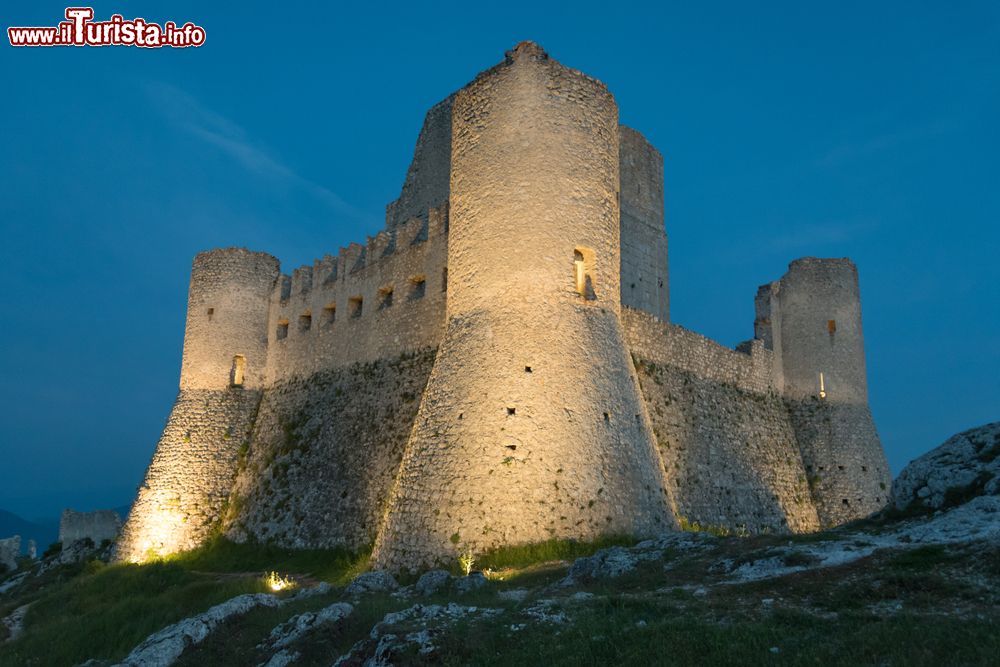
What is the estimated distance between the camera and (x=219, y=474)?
85.2 ft

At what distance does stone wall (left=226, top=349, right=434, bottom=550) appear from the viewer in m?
20.4

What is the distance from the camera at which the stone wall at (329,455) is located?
A: 67.0 ft

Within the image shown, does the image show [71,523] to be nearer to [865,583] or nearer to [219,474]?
[219,474]

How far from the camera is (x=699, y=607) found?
26.9 ft

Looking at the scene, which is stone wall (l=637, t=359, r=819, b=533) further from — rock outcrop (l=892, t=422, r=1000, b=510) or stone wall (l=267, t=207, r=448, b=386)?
rock outcrop (l=892, t=422, r=1000, b=510)

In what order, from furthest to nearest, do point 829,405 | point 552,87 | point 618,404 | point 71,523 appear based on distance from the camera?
point 71,523 → point 829,405 → point 552,87 → point 618,404

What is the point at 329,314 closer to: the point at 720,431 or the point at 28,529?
the point at 720,431

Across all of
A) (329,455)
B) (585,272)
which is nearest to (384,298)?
(329,455)

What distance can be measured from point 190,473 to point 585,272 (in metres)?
15.5

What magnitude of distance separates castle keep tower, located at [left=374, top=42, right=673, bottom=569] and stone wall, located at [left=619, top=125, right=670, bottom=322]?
7793mm

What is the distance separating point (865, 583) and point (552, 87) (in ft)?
41.1

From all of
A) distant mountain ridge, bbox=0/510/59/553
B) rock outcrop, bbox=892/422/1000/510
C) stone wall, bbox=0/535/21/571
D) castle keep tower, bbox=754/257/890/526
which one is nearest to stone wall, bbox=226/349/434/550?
rock outcrop, bbox=892/422/1000/510

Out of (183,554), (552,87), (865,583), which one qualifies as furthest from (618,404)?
(183,554)

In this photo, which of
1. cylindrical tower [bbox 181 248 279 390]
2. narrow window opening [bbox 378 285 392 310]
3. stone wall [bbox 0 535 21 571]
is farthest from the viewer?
stone wall [bbox 0 535 21 571]
